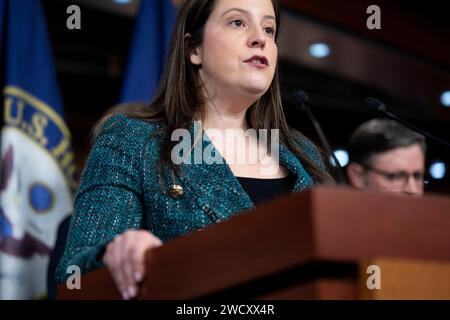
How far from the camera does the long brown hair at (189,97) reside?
1898mm

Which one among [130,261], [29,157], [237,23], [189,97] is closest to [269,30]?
[237,23]

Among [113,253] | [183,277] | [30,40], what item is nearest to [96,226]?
[113,253]

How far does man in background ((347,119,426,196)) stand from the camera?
3385 mm

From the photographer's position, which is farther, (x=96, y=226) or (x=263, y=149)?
(x=263, y=149)

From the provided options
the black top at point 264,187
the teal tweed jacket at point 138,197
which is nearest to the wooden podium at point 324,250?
the teal tweed jacket at point 138,197

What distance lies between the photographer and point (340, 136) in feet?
21.0

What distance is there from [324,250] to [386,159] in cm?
244

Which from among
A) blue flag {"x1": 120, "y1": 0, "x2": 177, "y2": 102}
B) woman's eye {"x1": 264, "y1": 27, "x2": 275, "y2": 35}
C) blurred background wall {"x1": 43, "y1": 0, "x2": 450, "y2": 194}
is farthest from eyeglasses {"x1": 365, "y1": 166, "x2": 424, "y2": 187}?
woman's eye {"x1": 264, "y1": 27, "x2": 275, "y2": 35}

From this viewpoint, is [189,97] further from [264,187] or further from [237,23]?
[264,187]

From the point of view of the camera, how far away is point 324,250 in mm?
1039
